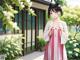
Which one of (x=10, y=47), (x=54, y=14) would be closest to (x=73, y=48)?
(x=10, y=47)

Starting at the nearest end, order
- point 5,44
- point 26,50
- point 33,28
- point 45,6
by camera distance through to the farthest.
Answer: point 5,44
point 26,50
point 33,28
point 45,6

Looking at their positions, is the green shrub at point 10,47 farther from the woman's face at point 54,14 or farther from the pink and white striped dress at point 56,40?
the woman's face at point 54,14

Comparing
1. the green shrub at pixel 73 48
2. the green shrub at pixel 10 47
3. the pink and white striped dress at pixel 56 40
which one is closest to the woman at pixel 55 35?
the pink and white striped dress at pixel 56 40

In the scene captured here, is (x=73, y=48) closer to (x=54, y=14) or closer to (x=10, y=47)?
(x=10, y=47)

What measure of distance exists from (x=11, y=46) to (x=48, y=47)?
3.34 m

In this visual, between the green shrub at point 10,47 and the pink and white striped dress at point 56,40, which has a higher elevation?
the pink and white striped dress at point 56,40

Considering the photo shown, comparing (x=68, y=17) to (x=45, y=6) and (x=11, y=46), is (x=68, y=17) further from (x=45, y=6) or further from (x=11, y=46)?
(x=45, y=6)

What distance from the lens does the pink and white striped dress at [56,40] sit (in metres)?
6.76

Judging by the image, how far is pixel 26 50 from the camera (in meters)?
15.1

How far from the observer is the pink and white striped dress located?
6758mm

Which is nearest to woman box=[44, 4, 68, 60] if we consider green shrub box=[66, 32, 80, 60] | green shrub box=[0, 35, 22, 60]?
green shrub box=[0, 35, 22, 60]

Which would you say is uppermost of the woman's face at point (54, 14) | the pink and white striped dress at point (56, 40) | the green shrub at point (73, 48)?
the woman's face at point (54, 14)

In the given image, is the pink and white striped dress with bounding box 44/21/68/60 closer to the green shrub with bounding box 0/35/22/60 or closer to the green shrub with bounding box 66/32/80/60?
the green shrub with bounding box 0/35/22/60

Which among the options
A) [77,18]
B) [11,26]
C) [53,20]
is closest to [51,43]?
[53,20]
